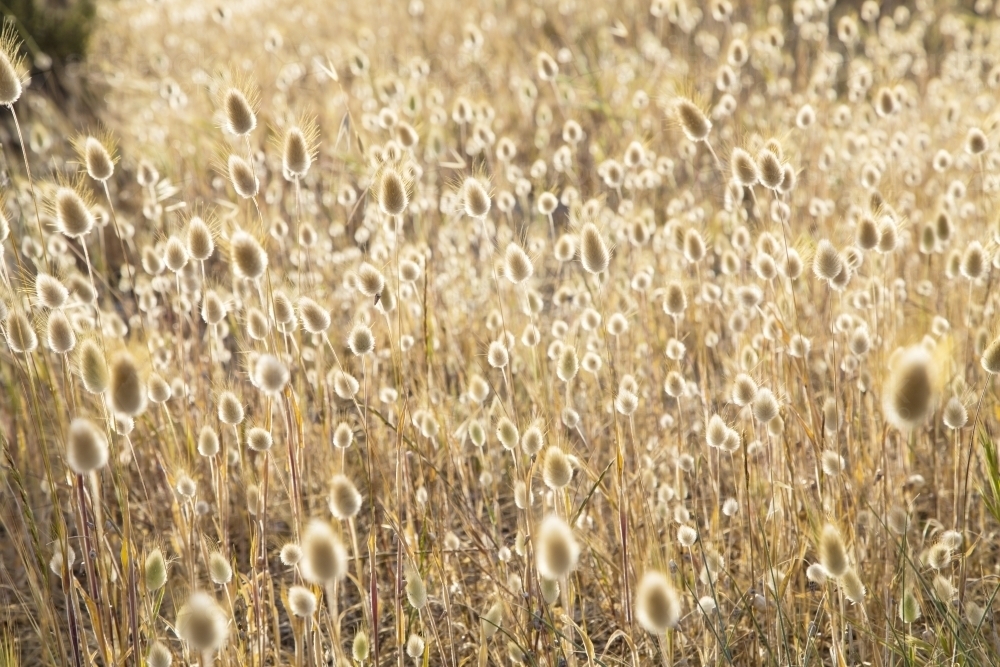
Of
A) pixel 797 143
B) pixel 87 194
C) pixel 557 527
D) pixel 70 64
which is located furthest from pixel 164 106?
pixel 557 527

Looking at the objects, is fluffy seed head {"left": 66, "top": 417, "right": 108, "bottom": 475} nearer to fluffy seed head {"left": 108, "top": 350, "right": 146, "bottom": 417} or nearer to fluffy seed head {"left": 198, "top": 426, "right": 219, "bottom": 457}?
fluffy seed head {"left": 108, "top": 350, "right": 146, "bottom": 417}

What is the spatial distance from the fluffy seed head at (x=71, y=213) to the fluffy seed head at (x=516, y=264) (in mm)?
782

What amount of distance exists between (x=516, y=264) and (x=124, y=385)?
81 cm

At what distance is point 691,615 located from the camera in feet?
5.87

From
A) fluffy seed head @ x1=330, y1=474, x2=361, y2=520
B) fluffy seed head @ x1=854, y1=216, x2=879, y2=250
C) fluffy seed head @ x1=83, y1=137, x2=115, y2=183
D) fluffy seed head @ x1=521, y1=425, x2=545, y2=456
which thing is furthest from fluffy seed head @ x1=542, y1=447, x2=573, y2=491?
fluffy seed head @ x1=83, y1=137, x2=115, y2=183

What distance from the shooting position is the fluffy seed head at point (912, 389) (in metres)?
1.07

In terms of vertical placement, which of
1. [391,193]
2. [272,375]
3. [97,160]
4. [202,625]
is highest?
[97,160]

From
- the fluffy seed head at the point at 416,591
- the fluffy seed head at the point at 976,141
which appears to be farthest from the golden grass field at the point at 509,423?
Answer: the fluffy seed head at the point at 976,141

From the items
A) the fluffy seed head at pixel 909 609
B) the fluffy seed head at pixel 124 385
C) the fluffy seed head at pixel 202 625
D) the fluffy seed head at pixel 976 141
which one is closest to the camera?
the fluffy seed head at pixel 202 625

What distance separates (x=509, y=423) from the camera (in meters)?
1.46

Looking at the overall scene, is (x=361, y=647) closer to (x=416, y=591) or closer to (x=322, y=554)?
(x=416, y=591)

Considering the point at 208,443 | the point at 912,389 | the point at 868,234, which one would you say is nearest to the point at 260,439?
the point at 208,443

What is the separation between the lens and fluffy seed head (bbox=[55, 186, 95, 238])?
1515 mm

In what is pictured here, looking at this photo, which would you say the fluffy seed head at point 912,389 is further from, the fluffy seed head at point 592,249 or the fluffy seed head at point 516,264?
the fluffy seed head at point 516,264
